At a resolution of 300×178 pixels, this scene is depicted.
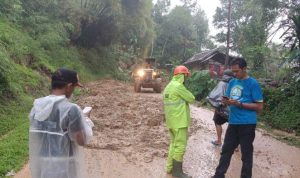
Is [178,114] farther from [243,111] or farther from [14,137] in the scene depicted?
[14,137]

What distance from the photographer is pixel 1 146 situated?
7.50 meters

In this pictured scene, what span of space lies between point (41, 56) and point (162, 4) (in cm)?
4258

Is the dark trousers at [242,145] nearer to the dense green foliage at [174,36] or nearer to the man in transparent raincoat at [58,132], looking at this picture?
the man in transparent raincoat at [58,132]

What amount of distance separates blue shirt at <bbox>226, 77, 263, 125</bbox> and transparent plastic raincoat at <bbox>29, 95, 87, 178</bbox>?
2.83 meters

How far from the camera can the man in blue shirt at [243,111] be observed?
5215 millimetres

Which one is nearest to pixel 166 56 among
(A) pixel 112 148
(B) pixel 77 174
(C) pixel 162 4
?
(C) pixel 162 4

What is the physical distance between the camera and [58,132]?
306 centimetres

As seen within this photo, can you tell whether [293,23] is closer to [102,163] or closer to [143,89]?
[102,163]

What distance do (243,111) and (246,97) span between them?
204mm

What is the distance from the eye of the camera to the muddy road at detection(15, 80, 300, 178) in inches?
260

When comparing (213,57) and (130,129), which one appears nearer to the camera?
(130,129)

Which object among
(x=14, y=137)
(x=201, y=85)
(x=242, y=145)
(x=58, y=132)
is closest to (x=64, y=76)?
(x=58, y=132)

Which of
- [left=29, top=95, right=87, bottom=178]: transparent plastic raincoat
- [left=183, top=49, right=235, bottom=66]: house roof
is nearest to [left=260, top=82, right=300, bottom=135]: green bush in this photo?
[left=29, top=95, right=87, bottom=178]: transparent plastic raincoat

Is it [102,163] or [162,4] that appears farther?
[162,4]
